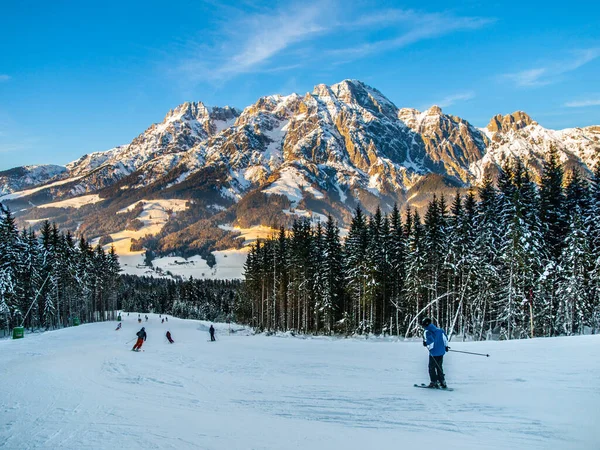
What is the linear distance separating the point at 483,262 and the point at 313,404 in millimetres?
31931

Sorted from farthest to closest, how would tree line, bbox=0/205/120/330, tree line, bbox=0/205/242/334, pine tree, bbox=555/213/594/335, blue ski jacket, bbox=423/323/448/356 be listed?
tree line, bbox=0/205/242/334
tree line, bbox=0/205/120/330
pine tree, bbox=555/213/594/335
blue ski jacket, bbox=423/323/448/356

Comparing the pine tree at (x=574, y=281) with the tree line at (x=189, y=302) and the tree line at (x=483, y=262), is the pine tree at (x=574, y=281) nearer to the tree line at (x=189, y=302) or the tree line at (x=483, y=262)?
the tree line at (x=483, y=262)

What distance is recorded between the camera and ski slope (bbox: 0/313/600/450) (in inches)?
310

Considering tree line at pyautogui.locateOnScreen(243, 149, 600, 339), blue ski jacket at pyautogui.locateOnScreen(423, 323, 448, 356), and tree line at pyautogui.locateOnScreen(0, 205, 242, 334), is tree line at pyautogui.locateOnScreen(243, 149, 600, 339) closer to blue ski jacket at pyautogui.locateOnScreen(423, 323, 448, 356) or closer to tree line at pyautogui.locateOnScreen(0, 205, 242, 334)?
blue ski jacket at pyautogui.locateOnScreen(423, 323, 448, 356)

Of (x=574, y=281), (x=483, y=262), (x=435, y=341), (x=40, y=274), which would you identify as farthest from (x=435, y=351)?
(x=40, y=274)

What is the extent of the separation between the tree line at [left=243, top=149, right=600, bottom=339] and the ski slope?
17.1m

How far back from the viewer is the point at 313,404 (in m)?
11.0

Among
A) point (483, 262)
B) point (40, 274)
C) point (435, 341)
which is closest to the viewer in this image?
point (435, 341)

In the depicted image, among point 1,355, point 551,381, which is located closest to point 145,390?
point 551,381

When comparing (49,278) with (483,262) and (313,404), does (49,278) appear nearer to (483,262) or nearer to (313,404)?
(483,262)

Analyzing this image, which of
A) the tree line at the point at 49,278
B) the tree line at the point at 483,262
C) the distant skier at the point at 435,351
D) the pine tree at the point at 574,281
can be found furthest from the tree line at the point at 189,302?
the distant skier at the point at 435,351

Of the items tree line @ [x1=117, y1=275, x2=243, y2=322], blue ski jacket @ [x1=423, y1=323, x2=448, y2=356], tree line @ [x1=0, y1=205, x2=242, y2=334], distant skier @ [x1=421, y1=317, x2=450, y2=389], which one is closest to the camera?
distant skier @ [x1=421, y1=317, x2=450, y2=389]

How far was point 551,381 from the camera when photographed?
1216 cm

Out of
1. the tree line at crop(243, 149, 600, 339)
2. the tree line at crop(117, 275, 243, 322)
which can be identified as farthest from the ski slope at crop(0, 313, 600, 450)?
the tree line at crop(117, 275, 243, 322)
